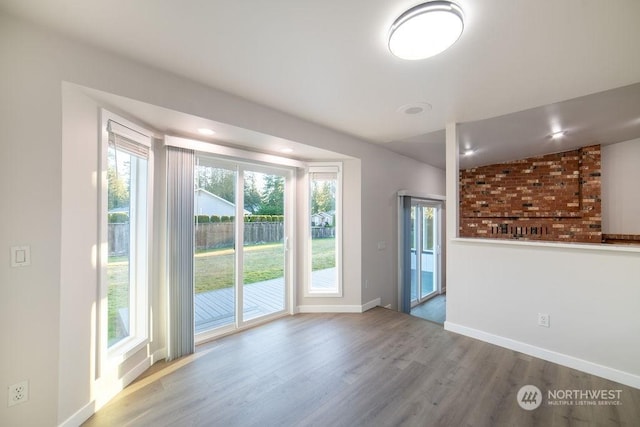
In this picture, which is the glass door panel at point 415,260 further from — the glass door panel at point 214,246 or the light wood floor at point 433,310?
the glass door panel at point 214,246

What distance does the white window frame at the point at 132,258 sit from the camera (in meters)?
1.88

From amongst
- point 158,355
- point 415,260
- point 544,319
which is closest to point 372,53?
point 544,319

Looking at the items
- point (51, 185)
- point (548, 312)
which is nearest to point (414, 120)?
point (548, 312)

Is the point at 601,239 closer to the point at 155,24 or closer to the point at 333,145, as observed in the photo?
the point at 333,145

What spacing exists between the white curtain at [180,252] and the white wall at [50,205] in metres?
0.71

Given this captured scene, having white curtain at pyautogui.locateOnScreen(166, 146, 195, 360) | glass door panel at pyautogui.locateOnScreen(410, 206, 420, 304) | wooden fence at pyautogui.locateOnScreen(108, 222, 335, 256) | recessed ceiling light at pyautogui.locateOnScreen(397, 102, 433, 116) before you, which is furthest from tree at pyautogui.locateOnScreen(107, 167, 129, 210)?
glass door panel at pyautogui.locateOnScreen(410, 206, 420, 304)

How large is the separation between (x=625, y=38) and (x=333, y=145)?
250 centimetres

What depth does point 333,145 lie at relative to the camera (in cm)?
337

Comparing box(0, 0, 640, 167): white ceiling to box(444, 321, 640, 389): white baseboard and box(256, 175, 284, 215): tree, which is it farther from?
box(444, 321, 640, 389): white baseboard

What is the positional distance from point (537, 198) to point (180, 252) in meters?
5.89

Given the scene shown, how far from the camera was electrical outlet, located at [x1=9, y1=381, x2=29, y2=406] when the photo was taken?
1.43 m

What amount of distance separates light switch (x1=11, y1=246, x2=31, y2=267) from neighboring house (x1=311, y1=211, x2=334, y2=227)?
283 cm

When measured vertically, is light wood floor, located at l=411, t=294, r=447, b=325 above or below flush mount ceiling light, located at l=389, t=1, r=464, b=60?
below

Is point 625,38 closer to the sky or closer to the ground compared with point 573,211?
closer to the sky
